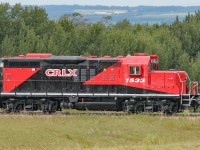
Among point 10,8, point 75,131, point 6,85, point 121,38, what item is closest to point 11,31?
point 10,8

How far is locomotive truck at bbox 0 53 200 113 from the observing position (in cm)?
3941

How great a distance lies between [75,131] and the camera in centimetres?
3219

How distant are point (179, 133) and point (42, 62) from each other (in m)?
11.1

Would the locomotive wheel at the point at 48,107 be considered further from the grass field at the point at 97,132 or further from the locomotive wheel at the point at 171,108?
the locomotive wheel at the point at 171,108

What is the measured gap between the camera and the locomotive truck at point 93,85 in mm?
39406

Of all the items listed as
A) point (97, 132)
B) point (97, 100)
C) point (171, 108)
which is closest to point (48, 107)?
point (97, 100)

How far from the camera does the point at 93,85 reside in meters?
40.1

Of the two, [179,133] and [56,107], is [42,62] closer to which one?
[56,107]

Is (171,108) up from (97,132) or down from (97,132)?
up

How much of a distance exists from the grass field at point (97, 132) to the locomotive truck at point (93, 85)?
103 inches

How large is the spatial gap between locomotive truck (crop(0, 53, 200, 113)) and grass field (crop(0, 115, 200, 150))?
263cm

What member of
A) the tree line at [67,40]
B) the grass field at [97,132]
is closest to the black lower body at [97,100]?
the grass field at [97,132]

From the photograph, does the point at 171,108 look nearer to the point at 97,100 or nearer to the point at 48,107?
the point at 97,100

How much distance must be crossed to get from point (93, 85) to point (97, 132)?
Result: 787 centimetres
